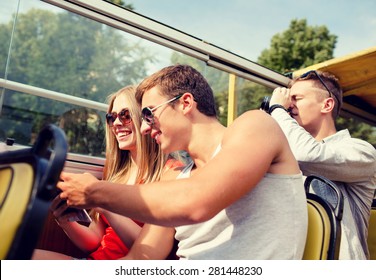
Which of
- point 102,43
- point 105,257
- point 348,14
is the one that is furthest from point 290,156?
point 102,43

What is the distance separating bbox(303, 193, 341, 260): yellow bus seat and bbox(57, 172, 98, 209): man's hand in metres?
0.75

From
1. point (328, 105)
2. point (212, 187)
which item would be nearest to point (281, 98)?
point (328, 105)

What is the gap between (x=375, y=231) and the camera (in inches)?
75.4

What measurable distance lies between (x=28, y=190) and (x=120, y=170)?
1.78 metres

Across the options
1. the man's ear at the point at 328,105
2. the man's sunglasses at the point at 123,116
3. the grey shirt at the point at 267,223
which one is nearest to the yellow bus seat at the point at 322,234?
the grey shirt at the point at 267,223

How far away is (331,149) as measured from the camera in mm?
1942

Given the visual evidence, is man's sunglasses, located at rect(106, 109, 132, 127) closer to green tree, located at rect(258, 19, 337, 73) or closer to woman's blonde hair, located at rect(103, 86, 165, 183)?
woman's blonde hair, located at rect(103, 86, 165, 183)

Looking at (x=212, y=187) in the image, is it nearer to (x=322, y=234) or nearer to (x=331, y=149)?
(x=322, y=234)

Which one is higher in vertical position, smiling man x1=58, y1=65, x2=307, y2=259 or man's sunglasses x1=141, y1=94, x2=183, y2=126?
man's sunglasses x1=141, y1=94, x2=183, y2=126

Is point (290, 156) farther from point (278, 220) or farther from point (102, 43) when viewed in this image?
point (102, 43)

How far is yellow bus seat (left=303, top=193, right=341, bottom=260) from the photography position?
1.25 meters

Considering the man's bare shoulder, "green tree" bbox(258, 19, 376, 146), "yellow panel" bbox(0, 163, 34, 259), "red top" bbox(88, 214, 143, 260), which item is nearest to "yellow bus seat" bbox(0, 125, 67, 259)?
"yellow panel" bbox(0, 163, 34, 259)
